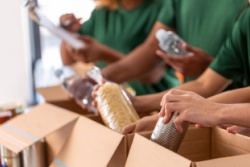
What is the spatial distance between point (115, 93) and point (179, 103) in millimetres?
419

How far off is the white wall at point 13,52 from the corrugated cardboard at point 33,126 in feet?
8.06

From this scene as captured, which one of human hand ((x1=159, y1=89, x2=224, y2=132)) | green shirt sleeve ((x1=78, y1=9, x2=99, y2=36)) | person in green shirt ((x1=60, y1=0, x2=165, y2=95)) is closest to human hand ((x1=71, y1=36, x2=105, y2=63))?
person in green shirt ((x1=60, y1=0, x2=165, y2=95))

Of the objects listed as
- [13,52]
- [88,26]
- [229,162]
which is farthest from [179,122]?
[13,52]

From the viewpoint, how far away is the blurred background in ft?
12.7

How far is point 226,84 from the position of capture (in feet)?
5.49

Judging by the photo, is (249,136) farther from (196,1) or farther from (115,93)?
(196,1)

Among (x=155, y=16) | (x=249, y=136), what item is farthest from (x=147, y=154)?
(x=155, y=16)

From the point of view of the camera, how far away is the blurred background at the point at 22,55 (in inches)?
152

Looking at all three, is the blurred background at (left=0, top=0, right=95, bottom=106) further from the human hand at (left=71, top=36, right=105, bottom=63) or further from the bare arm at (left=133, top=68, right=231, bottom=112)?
the bare arm at (left=133, top=68, right=231, bottom=112)

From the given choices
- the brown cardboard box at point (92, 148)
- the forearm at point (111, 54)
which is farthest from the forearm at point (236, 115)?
the forearm at point (111, 54)

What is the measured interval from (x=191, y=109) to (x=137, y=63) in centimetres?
119

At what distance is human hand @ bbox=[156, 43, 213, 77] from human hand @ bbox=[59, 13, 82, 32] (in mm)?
656

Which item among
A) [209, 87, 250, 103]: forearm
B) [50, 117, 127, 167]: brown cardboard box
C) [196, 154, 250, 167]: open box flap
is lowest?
[50, 117, 127, 167]: brown cardboard box

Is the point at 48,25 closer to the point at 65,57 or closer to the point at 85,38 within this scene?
the point at 85,38
